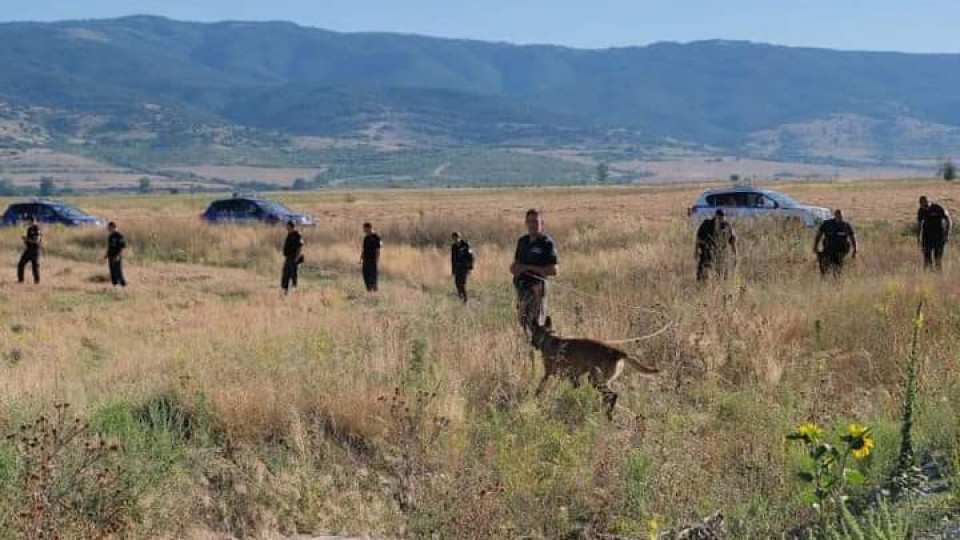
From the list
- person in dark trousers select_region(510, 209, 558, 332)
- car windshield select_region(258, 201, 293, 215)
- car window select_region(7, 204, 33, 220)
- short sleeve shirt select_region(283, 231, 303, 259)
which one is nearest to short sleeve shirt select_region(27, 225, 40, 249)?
short sleeve shirt select_region(283, 231, 303, 259)

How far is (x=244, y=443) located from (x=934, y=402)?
4272 mm

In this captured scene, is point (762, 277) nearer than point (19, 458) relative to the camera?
No

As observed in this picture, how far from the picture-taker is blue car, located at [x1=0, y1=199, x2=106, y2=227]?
118ft

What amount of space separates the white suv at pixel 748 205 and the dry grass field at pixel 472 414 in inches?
513

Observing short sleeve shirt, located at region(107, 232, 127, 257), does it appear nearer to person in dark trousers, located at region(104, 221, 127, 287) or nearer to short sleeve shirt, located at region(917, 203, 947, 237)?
person in dark trousers, located at region(104, 221, 127, 287)

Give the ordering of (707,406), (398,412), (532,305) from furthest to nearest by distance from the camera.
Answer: (532,305), (707,406), (398,412)

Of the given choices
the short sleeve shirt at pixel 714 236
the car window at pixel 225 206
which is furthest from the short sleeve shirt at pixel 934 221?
the car window at pixel 225 206

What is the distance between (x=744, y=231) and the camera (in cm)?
2277

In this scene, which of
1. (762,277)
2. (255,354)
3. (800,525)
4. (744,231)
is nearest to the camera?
(800,525)

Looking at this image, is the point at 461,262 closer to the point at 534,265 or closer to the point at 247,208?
the point at 534,265

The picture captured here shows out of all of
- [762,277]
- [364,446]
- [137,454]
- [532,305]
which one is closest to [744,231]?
[762,277]

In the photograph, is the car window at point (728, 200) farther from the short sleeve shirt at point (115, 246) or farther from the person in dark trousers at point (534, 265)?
the person in dark trousers at point (534, 265)

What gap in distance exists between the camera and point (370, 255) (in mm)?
18953

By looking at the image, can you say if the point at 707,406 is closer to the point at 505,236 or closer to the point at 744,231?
the point at 744,231
